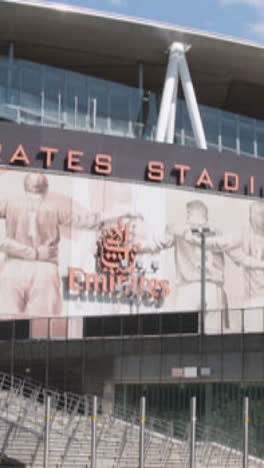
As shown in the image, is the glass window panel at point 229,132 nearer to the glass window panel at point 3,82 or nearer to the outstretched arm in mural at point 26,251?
the glass window panel at point 3,82

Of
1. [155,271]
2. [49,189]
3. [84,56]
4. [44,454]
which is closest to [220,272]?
[155,271]

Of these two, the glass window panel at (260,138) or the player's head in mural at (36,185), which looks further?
the glass window panel at (260,138)

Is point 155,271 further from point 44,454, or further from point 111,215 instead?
point 44,454

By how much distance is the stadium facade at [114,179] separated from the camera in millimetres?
59969

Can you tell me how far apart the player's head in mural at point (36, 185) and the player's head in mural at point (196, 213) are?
9.21 meters

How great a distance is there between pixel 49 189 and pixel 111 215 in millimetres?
4118

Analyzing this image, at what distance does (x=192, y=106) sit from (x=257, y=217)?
8256 millimetres

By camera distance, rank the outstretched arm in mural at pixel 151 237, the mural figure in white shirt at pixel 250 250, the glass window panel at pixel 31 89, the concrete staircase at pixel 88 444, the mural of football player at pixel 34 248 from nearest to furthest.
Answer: the concrete staircase at pixel 88 444
the mural of football player at pixel 34 248
the outstretched arm in mural at pixel 151 237
the glass window panel at pixel 31 89
the mural figure in white shirt at pixel 250 250

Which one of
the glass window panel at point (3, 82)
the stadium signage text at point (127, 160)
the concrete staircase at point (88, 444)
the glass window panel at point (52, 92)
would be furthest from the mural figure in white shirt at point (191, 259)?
the concrete staircase at point (88, 444)

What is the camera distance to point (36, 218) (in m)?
60.4

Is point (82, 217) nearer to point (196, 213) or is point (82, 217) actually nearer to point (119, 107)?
point (196, 213)

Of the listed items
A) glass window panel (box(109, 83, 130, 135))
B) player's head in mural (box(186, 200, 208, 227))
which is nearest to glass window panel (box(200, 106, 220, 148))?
glass window panel (box(109, 83, 130, 135))

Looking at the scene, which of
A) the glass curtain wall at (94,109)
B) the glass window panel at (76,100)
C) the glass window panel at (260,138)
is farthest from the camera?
the glass window panel at (260,138)

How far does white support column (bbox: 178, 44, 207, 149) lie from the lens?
219ft
